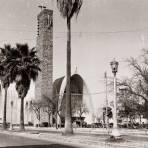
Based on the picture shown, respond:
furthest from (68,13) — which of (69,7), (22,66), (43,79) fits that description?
(43,79)

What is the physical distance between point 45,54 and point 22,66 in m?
86.8

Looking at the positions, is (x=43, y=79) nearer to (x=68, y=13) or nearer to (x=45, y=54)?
(x=45, y=54)

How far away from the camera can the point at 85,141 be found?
2514 centimetres

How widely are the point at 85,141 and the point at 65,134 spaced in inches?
294

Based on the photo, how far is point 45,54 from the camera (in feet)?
446

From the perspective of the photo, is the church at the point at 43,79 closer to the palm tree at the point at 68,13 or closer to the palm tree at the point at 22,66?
the palm tree at the point at 22,66

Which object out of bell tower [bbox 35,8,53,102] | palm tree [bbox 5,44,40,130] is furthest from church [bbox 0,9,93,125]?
palm tree [bbox 5,44,40,130]

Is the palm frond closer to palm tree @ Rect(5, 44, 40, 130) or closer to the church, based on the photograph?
palm tree @ Rect(5, 44, 40, 130)

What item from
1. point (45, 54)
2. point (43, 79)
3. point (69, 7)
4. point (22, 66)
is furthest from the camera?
point (45, 54)

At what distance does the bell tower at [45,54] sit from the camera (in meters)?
135

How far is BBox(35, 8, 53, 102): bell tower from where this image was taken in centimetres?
13475

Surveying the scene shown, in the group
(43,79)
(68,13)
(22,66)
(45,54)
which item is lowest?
(22,66)

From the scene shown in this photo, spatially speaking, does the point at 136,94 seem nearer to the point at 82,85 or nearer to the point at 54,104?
the point at 54,104

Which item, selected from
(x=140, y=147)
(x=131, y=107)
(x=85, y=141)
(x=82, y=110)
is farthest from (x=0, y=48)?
(x=82, y=110)
